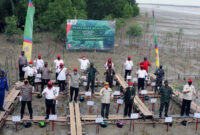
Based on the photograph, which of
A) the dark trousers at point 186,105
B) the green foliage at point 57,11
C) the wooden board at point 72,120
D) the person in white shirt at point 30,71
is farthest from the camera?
the green foliage at point 57,11

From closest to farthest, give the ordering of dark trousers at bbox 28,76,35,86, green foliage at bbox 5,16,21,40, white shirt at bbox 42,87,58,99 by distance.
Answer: white shirt at bbox 42,87,58,99 < dark trousers at bbox 28,76,35,86 < green foliage at bbox 5,16,21,40

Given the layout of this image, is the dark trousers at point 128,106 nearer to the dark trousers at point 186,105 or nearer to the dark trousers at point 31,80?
the dark trousers at point 186,105

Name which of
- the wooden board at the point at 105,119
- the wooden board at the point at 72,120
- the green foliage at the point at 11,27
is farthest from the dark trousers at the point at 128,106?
the green foliage at the point at 11,27

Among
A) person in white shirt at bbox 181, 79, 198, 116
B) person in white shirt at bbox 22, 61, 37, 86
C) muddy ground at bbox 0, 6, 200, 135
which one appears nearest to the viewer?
muddy ground at bbox 0, 6, 200, 135

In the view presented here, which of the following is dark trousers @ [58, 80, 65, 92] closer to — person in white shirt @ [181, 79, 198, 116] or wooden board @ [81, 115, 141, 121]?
wooden board @ [81, 115, 141, 121]

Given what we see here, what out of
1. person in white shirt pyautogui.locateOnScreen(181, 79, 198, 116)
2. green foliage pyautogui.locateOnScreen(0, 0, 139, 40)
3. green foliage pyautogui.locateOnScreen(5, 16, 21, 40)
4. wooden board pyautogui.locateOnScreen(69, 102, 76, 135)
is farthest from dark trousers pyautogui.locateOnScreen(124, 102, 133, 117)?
green foliage pyautogui.locateOnScreen(5, 16, 21, 40)

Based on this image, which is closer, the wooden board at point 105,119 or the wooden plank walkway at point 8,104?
the wooden plank walkway at point 8,104

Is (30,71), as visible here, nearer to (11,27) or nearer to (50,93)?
(50,93)

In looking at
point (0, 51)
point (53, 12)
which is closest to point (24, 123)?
point (0, 51)

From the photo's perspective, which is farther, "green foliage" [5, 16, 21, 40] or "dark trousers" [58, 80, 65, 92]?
"green foliage" [5, 16, 21, 40]

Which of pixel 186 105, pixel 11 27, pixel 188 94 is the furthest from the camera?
pixel 11 27

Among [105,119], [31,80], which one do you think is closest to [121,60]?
[31,80]

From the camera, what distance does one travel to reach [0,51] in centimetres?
1847

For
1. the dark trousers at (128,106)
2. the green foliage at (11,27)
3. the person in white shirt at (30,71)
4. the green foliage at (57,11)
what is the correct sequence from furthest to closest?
the green foliage at (57,11), the green foliage at (11,27), the person in white shirt at (30,71), the dark trousers at (128,106)
